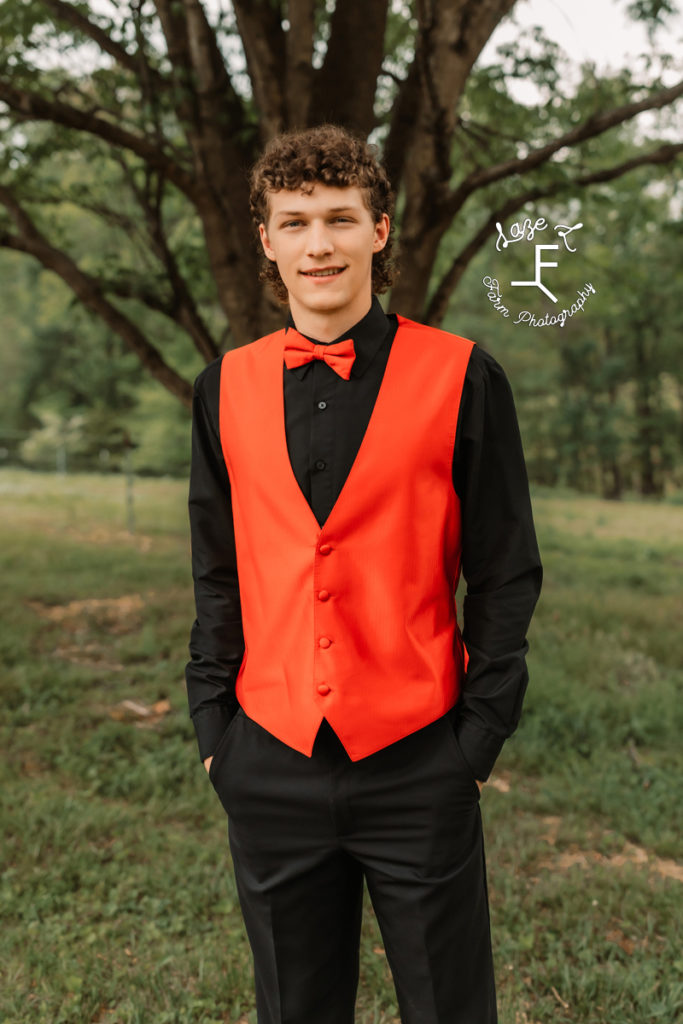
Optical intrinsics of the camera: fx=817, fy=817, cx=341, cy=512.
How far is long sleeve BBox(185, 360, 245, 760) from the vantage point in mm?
2029

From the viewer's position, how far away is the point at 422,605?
1824 millimetres

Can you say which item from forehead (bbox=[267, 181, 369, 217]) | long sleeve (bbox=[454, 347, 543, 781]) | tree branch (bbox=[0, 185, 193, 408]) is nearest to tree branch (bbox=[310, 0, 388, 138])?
tree branch (bbox=[0, 185, 193, 408])

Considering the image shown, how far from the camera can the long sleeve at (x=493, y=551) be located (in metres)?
1.81

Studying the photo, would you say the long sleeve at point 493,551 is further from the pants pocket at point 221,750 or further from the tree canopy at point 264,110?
the tree canopy at point 264,110

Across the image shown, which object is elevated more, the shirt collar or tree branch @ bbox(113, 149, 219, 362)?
tree branch @ bbox(113, 149, 219, 362)

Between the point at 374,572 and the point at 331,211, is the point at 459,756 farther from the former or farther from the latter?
the point at 331,211

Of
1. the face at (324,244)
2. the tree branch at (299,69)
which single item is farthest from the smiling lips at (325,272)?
the tree branch at (299,69)

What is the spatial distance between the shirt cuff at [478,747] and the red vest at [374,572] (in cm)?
8

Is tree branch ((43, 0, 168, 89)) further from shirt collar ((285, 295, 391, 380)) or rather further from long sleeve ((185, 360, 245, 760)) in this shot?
shirt collar ((285, 295, 391, 380))

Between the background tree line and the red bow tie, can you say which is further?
the background tree line

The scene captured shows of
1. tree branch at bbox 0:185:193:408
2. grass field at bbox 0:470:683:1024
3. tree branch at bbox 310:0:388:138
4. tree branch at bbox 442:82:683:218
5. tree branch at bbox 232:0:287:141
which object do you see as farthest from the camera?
tree branch at bbox 0:185:193:408

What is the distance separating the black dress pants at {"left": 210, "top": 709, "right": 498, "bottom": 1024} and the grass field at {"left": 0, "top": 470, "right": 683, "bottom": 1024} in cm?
128

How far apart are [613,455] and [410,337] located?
103 ft

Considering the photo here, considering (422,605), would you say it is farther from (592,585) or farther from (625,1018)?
(592,585)
